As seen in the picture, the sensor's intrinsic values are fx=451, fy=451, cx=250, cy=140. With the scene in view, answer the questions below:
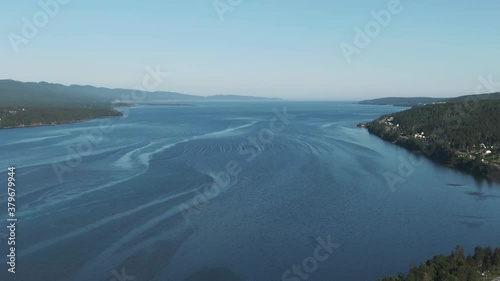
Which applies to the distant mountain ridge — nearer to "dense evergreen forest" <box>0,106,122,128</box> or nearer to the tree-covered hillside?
"dense evergreen forest" <box>0,106,122,128</box>

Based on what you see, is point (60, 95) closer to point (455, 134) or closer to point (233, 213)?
point (455, 134)

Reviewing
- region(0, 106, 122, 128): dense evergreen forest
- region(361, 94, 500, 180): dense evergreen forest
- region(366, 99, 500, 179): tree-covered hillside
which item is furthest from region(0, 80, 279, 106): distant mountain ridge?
region(361, 94, 500, 180): dense evergreen forest

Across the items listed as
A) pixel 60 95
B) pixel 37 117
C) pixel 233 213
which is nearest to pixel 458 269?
pixel 233 213

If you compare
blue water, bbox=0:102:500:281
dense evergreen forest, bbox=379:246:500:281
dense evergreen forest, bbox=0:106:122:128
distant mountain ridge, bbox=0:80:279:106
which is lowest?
blue water, bbox=0:102:500:281

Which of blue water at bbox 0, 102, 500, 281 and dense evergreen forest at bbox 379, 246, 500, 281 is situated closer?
dense evergreen forest at bbox 379, 246, 500, 281

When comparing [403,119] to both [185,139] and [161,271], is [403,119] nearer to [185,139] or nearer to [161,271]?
[185,139]

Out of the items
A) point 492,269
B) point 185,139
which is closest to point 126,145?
point 185,139

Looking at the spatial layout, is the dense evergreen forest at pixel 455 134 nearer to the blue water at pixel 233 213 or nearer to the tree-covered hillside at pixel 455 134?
the tree-covered hillside at pixel 455 134
